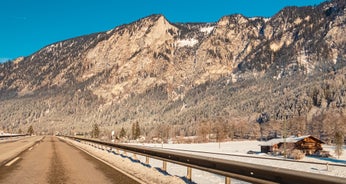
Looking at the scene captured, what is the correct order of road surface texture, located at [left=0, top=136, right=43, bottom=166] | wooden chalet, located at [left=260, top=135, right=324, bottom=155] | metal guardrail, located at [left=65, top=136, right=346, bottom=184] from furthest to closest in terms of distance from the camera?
wooden chalet, located at [left=260, top=135, right=324, bottom=155] < road surface texture, located at [left=0, top=136, right=43, bottom=166] < metal guardrail, located at [left=65, top=136, right=346, bottom=184]

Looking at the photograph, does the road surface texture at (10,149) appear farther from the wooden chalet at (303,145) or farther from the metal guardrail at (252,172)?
the wooden chalet at (303,145)

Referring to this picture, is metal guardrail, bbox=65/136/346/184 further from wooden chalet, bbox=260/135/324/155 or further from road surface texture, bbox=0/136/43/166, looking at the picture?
wooden chalet, bbox=260/135/324/155

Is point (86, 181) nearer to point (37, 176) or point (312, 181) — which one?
point (37, 176)

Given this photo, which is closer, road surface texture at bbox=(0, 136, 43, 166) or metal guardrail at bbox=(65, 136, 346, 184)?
metal guardrail at bbox=(65, 136, 346, 184)

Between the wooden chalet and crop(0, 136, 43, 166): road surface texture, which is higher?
crop(0, 136, 43, 166): road surface texture

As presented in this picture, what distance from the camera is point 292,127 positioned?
14250cm

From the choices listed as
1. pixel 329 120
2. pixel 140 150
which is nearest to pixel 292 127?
pixel 329 120

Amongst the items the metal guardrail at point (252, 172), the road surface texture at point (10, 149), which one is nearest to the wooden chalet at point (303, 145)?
the road surface texture at point (10, 149)

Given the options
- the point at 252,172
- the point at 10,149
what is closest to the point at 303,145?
the point at 10,149

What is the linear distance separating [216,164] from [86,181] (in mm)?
3971

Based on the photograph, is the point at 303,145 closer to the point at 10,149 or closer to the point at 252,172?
the point at 10,149

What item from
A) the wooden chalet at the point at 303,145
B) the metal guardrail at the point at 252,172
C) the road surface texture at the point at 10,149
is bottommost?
the wooden chalet at the point at 303,145

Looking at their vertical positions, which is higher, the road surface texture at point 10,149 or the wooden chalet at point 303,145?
the road surface texture at point 10,149

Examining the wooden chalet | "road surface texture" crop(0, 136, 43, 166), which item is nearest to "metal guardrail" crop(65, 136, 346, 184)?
"road surface texture" crop(0, 136, 43, 166)
